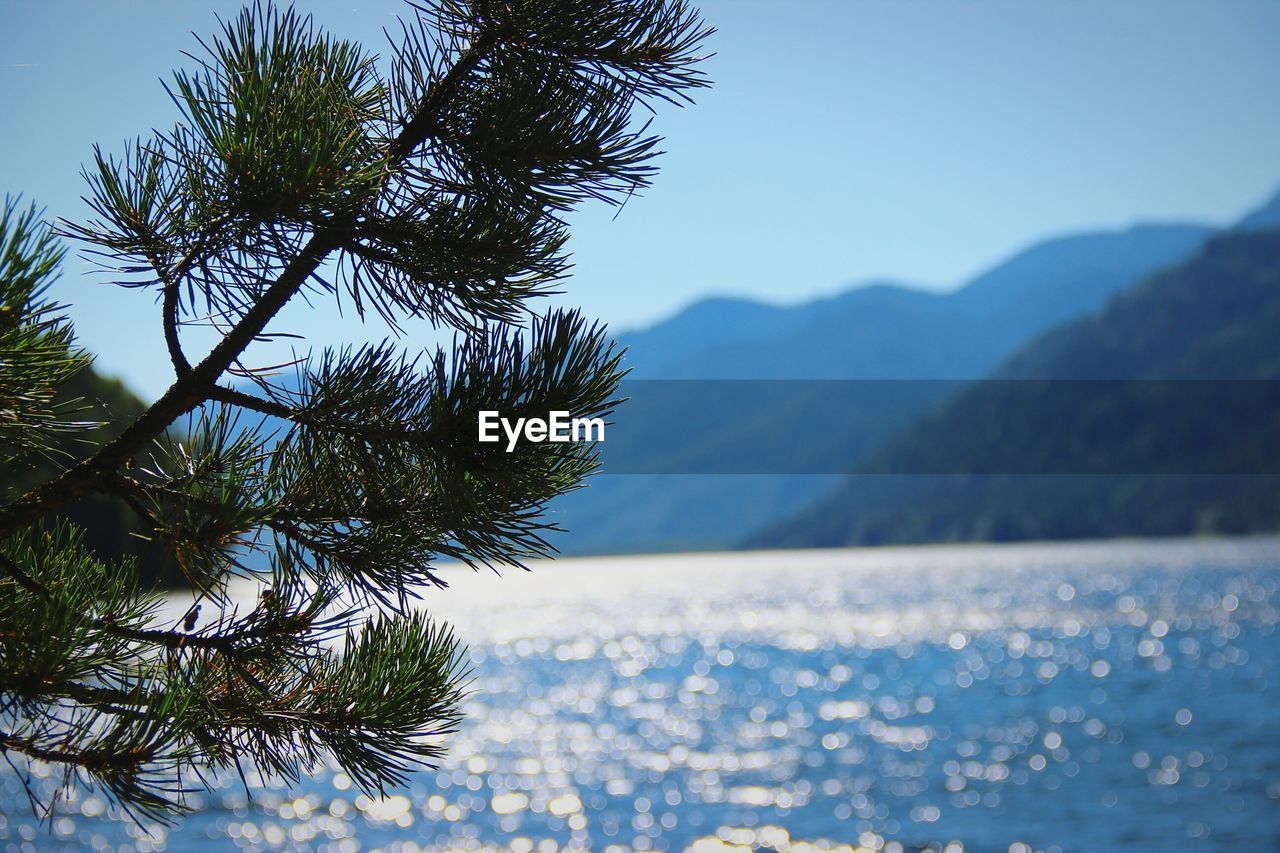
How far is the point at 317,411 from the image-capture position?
2.96 m

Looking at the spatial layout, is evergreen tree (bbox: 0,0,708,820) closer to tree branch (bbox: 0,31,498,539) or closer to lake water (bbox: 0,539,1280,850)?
tree branch (bbox: 0,31,498,539)

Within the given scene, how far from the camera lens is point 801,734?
43.5 meters

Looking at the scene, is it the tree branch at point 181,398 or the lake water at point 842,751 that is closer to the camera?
the tree branch at point 181,398

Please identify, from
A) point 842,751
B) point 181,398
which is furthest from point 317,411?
point 842,751

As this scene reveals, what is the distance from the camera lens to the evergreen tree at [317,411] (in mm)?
2709

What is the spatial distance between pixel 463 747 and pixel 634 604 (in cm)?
10721

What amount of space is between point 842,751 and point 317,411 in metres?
38.8

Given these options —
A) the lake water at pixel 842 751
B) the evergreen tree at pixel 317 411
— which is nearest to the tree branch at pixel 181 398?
the evergreen tree at pixel 317 411

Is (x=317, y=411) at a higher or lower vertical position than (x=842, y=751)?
higher

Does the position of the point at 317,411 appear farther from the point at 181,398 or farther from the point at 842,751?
the point at 842,751

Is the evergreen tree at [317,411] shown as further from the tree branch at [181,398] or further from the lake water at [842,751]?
the lake water at [842,751]

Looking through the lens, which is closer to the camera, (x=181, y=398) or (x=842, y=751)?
(x=181, y=398)

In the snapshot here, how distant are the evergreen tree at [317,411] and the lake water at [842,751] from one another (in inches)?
224

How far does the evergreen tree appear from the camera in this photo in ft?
8.89
